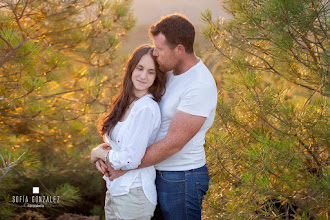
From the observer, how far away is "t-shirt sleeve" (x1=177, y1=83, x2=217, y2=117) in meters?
1.51

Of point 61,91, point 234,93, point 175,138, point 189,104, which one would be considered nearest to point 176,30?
point 189,104

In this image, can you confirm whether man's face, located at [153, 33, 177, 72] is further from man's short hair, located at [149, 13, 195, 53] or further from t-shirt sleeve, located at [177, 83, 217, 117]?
t-shirt sleeve, located at [177, 83, 217, 117]

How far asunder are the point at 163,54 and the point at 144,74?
13 centimetres

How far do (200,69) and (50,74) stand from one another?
1346 mm

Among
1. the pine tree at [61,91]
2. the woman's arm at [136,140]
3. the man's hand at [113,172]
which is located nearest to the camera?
the woman's arm at [136,140]

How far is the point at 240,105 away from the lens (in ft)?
6.86

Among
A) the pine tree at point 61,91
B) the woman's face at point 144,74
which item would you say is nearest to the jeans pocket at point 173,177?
the woman's face at point 144,74

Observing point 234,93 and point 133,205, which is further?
point 234,93

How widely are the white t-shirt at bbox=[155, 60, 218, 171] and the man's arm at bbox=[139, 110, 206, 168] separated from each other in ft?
0.10

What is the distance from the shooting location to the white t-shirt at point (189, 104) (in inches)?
59.7

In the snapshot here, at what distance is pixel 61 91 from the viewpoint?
325 centimetres

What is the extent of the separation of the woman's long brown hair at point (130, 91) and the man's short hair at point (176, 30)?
121mm

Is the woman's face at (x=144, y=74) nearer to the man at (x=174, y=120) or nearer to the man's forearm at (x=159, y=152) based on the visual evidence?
the man at (x=174, y=120)

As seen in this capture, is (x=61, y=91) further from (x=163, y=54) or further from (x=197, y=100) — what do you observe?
(x=197, y=100)
